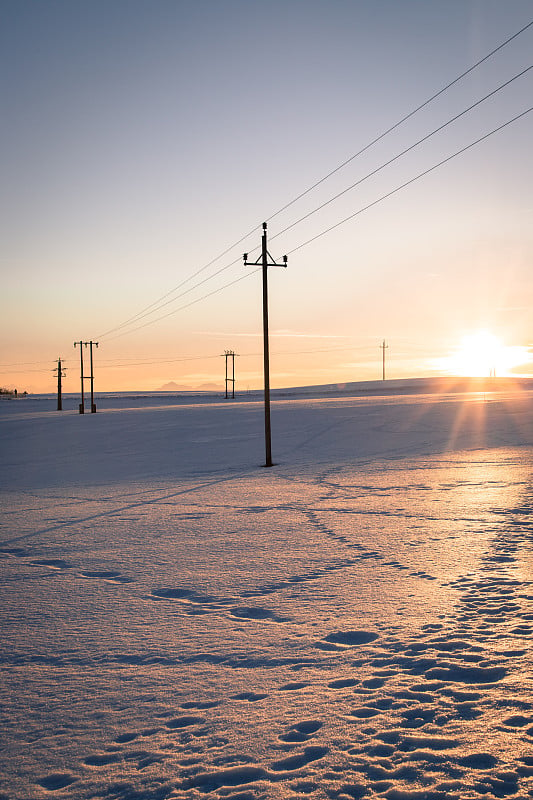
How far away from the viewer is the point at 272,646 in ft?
19.0

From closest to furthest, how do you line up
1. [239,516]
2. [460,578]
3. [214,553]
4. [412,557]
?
[460,578] → [412,557] → [214,553] → [239,516]

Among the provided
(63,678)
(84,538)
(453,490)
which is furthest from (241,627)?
(453,490)

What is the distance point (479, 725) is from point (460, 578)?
11.7ft

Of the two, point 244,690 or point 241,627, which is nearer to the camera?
point 244,690

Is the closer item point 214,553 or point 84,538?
point 214,553

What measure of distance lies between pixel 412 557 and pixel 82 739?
587 cm

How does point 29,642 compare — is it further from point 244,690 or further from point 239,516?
point 239,516

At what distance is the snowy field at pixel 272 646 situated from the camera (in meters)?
3.88

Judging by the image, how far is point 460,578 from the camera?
763cm

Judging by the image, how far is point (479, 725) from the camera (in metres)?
4.23

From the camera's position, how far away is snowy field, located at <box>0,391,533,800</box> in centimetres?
388

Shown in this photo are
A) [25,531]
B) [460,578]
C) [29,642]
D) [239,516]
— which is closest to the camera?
[29,642]

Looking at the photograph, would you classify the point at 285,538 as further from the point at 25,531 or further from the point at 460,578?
the point at 25,531

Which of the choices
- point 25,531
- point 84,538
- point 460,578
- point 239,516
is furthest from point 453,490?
point 25,531
